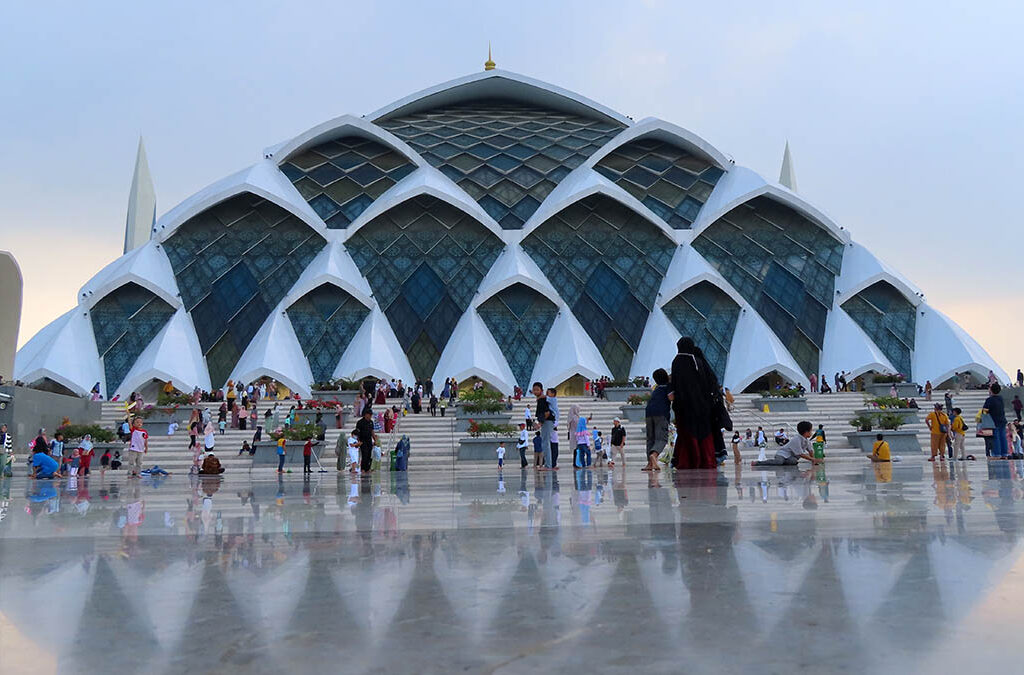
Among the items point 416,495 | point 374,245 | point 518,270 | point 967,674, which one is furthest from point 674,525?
point 374,245

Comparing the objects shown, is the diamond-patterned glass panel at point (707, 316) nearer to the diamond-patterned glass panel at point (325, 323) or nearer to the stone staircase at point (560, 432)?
the stone staircase at point (560, 432)

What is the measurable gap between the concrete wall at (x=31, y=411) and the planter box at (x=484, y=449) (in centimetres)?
1018

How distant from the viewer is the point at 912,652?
1.57 m

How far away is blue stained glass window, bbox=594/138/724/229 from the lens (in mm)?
38469

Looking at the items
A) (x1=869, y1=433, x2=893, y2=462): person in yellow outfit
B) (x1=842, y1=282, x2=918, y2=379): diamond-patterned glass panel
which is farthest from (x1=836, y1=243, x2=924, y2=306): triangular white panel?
(x1=869, y1=433, x2=893, y2=462): person in yellow outfit

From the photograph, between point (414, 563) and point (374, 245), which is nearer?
point (414, 563)

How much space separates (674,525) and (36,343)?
35.4 m

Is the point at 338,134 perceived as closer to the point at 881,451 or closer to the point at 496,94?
the point at 496,94

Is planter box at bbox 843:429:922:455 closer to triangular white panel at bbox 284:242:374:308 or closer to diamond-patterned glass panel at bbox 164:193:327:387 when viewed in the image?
triangular white panel at bbox 284:242:374:308

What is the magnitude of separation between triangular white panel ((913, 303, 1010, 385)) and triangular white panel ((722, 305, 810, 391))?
16.6 ft

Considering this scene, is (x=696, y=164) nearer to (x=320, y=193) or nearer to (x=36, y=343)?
(x=320, y=193)

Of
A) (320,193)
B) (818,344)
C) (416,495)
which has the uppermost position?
(320,193)

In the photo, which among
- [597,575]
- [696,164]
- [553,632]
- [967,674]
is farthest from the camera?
[696,164]

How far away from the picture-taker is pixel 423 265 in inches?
1420
